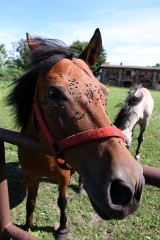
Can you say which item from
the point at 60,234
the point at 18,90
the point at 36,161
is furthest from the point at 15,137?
the point at 60,234

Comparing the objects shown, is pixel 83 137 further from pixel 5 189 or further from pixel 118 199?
pixel 5 189

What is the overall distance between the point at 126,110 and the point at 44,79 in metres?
4.05

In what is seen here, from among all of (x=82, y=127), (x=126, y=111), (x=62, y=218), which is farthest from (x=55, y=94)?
(x=126, y=111)

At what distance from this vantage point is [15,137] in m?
1.95

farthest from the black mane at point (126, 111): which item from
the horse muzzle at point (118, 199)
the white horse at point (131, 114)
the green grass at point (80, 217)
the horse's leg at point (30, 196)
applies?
the horse muzzle at point (118, 199)

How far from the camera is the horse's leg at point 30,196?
11.2 feet

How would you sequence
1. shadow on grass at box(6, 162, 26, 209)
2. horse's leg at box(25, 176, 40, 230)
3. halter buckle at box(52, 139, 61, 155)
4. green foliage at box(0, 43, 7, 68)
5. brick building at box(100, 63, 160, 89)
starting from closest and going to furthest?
halter buckle at box(52, 139, 61, 155)
horse's leg at box(25, 176, 40, 230)
shadow on grass at box(6, 162, 26, 209)
green foliage at box(0, 43, 7, 68)
brick building at box(100, 63, 160, 89)

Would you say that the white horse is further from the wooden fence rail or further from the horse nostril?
the horse nostril

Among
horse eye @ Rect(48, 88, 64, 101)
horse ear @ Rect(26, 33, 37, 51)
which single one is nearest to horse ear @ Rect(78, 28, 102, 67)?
horse ear @ Rect(26, 33, 37, 51)

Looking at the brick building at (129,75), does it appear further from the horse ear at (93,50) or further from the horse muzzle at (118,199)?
the horse muzzle at (118,199)

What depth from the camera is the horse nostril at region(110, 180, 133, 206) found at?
1.37 metres

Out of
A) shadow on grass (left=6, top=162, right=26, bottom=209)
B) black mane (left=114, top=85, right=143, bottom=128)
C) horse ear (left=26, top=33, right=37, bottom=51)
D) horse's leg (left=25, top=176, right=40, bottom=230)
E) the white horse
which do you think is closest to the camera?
horse ear (left=26, top=33, right=37, bottom=51)

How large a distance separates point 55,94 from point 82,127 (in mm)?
364

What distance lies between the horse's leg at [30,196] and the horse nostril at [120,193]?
82.7 inches
